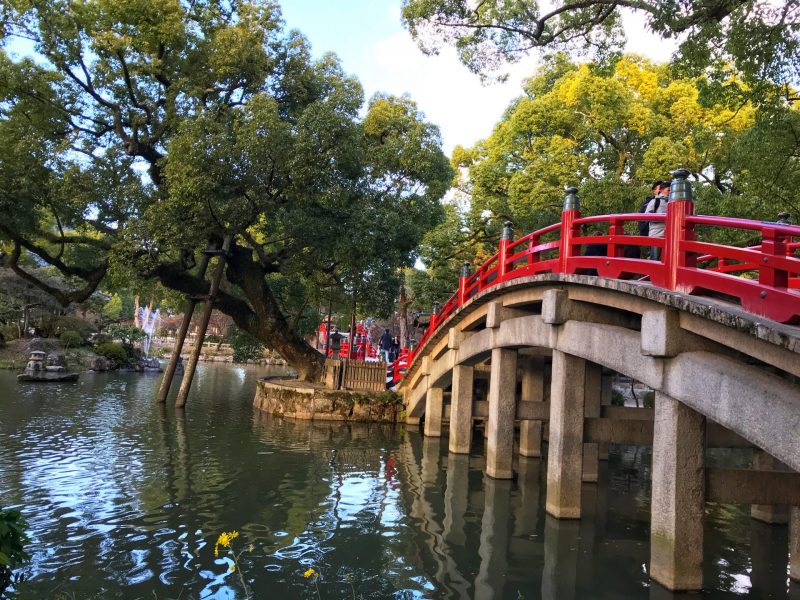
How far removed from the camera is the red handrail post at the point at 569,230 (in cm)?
866

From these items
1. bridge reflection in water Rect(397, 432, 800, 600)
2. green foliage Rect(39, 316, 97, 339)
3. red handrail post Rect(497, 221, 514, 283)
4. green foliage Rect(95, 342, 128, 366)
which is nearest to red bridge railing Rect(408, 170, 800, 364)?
red handrail post Rect(497, 221, 514, 283)

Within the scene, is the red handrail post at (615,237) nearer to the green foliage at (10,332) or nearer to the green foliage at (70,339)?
the green foliage at (70,339)

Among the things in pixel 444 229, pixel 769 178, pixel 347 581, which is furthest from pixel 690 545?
pixel 444 229

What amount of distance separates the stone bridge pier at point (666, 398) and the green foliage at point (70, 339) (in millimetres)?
29738

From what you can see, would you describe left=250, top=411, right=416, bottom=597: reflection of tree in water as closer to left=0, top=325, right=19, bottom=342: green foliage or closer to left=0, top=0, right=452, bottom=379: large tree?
left=0, top=0, right=452, bottom=379: large tree

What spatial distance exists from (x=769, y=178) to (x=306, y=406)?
43.5 feet

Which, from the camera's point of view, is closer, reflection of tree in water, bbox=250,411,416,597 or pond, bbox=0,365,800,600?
pond, bbox=0,365,800,600

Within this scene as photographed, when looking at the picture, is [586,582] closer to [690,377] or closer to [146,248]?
[690,377]

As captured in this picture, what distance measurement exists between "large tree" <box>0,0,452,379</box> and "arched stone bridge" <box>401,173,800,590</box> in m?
7.64

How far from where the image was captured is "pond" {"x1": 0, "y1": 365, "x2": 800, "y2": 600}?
6168mm

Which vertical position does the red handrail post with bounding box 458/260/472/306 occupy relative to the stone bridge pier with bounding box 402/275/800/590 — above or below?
above

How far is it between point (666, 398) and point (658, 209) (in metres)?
3.02

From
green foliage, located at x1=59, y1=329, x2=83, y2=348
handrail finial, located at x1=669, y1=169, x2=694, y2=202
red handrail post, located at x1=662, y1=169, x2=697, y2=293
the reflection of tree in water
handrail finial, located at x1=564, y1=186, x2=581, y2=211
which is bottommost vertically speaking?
the reflection of tree in water

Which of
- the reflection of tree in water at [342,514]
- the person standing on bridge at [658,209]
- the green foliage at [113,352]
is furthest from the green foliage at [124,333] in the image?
the person standing on bridge at [658,209]
